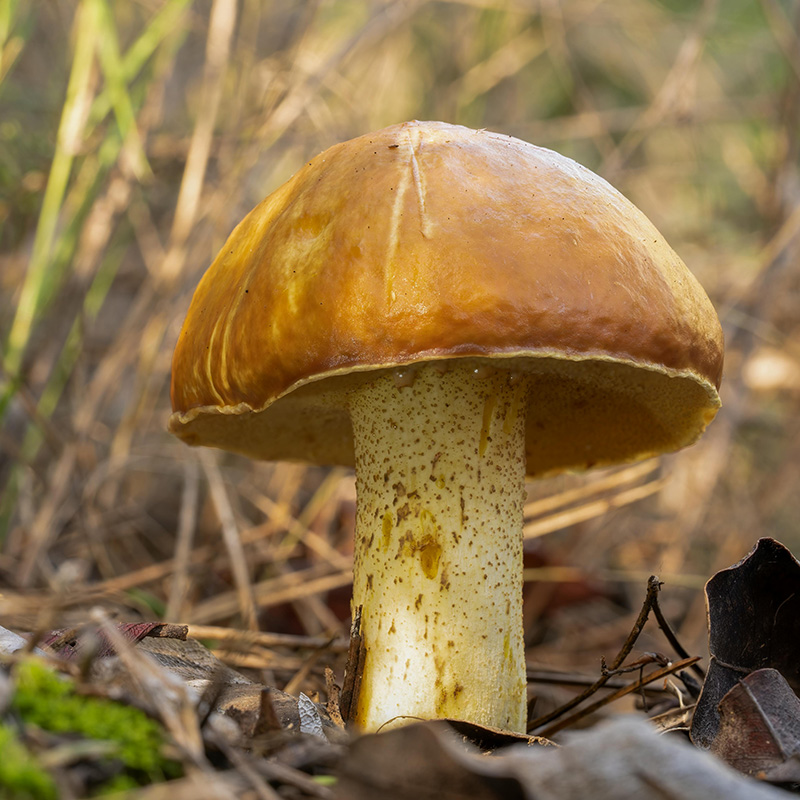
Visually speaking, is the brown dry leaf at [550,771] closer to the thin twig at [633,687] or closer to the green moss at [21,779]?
the green moss at [21,779]

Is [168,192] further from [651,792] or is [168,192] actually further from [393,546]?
[651,792]

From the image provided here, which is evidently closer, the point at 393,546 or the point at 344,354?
the point at 344,354

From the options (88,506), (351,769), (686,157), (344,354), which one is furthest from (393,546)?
(686,157)

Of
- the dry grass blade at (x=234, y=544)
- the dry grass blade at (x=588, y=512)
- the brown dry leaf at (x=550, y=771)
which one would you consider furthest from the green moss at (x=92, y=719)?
the dry grass blade at (x=588, y=512)

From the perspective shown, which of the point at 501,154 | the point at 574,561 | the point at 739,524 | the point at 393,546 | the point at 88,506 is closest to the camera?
the point at 501,154

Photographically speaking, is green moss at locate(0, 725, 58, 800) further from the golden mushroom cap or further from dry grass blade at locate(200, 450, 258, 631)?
dry grass blade at locate(200, 450, 258, 631)

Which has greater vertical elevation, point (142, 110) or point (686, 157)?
point (686, 157)

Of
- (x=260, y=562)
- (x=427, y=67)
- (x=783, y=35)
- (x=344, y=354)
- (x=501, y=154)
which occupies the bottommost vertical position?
(x=260, y=562)

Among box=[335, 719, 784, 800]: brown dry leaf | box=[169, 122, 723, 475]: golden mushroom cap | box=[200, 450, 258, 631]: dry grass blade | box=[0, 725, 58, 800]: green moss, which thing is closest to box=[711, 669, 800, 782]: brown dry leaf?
box=[335, 719, 784, 800]: brown dry leaf
